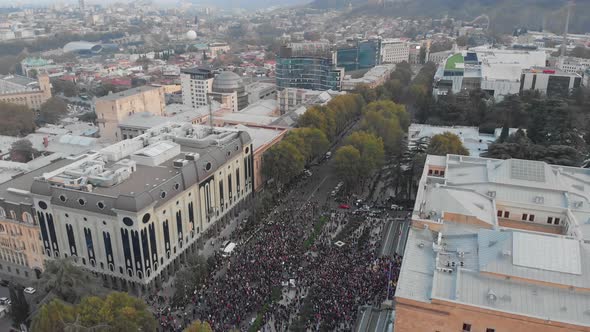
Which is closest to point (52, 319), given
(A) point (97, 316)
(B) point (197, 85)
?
(A) point (97, 316)

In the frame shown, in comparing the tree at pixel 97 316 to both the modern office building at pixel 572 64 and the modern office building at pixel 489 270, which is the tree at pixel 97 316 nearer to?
the modern office building at pixel 489 270

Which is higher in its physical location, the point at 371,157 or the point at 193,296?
the point at 371,157

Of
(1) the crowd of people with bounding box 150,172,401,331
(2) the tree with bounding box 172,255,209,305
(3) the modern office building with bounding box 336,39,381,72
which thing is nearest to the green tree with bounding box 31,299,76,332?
(1) the crowd of people with bounding box 150,172,401,331

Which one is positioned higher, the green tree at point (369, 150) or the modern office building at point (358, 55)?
the modern office building at point (358, 55)

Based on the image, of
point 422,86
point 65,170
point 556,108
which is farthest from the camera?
point 422,86

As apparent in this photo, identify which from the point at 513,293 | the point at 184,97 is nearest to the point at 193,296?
the point at 513,293

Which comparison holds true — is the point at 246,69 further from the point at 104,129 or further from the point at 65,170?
the point at 65,170

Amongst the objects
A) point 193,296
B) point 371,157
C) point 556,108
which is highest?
point 556,108

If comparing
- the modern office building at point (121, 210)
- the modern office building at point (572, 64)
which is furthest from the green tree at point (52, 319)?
the modern office building at point (572, 64)
